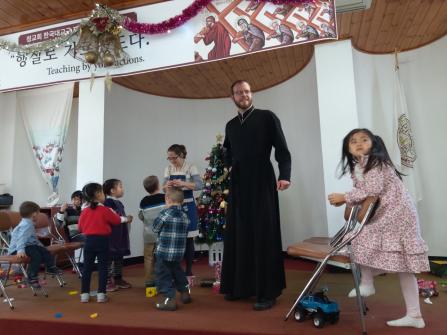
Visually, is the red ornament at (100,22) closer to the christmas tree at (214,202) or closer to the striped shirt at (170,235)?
the christmas tree at (214,202)

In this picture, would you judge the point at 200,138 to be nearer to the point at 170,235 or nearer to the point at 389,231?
the point at 170,235

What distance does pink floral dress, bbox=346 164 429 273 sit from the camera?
6.56 ft

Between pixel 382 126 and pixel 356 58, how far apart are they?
41.2 inches

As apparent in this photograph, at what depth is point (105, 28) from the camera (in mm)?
4113

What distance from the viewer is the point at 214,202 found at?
13.8 feet

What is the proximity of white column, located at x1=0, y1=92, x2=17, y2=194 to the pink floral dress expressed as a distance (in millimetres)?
5817

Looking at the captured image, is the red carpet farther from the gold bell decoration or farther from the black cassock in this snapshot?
the gold bell decoration

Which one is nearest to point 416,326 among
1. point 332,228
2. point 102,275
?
point 332,228

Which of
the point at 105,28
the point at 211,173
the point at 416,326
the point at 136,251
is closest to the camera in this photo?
the point at 416,326

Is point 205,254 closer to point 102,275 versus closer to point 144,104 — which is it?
point 144,104

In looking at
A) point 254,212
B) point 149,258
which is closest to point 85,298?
point 149,258

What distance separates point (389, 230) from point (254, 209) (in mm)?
977

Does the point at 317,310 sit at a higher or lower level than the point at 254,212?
lower

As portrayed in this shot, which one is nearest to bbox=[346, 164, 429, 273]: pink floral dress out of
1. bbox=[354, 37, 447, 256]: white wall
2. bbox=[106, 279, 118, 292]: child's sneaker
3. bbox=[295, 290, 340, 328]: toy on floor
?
bbox=[295, 290, 340, 328]: toy on floor
